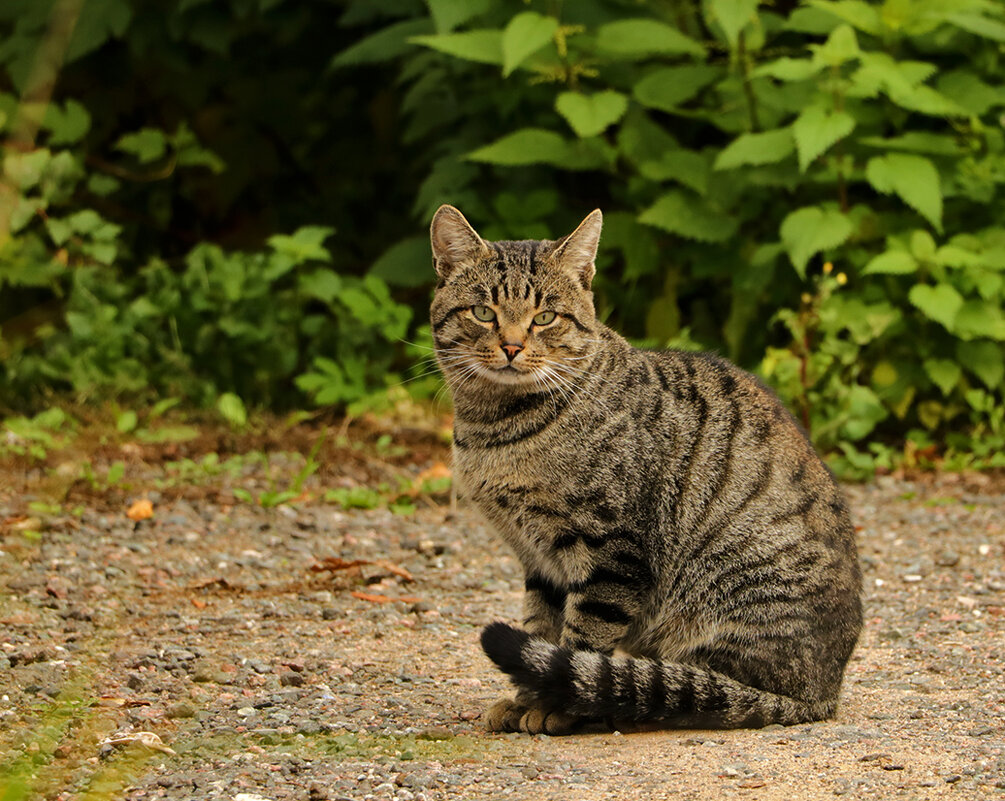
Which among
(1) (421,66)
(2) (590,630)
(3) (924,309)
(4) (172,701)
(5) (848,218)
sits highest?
(1) (421,66)

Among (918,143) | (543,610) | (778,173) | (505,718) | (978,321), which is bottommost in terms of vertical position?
(505,718)

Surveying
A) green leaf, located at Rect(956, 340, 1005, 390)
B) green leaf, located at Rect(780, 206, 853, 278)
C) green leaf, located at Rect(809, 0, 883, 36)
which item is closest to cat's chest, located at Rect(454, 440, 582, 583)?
green leaf, located at Rect(780, 206, 853, 278)

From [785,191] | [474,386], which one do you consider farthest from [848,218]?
[474,386]

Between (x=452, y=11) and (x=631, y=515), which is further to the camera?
(x=452, y=11)

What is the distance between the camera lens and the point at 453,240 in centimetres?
A: 420

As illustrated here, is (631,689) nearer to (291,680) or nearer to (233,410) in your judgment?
(291,680)

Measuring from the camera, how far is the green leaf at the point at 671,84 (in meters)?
6.86

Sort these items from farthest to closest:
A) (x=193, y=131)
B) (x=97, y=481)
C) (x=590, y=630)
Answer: (x=193, y=131)
(x=97, y=481)
(x=590, y=630)

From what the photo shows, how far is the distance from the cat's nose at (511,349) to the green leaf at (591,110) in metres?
2.69

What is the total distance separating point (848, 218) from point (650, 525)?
11.1ft

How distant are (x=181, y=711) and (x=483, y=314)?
1525 mm

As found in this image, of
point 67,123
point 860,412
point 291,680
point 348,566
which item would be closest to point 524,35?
point 860,412

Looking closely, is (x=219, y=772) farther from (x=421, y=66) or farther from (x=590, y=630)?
(x=421, y=66)

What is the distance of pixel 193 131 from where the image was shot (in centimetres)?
909
